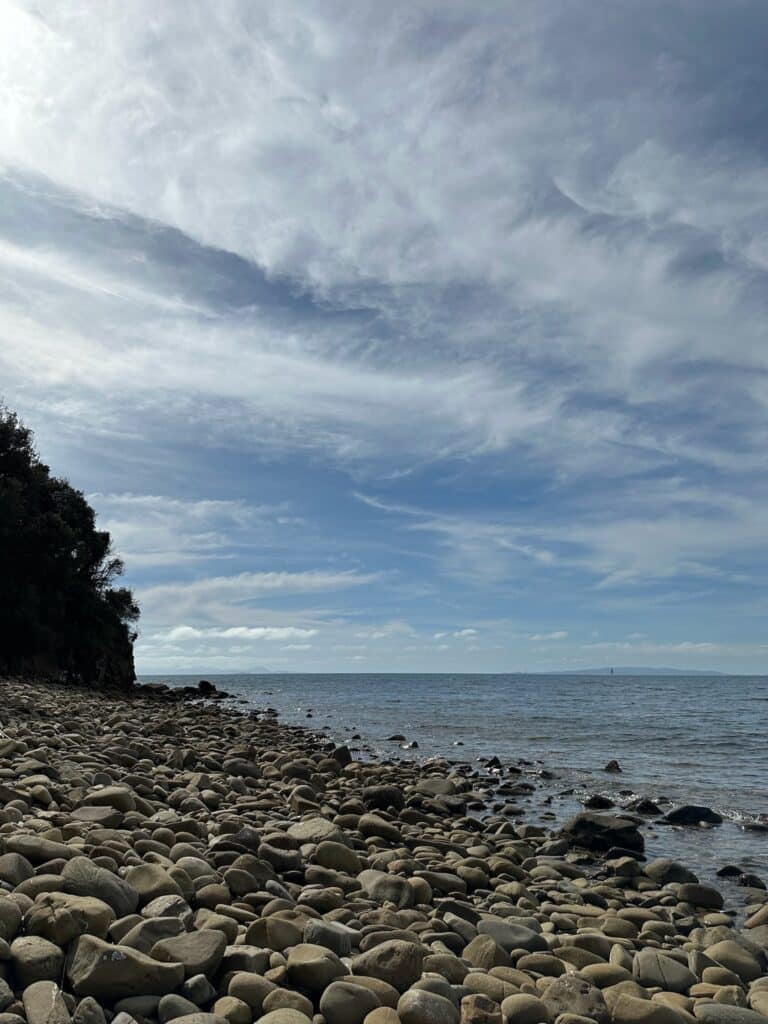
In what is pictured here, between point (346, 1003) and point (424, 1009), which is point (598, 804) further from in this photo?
point (346, 1003)

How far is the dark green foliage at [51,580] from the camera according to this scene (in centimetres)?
3466

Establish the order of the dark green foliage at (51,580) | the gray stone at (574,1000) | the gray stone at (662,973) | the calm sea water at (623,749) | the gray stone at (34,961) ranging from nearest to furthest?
the gray stone at (34,961)
the gray stone at (574,1000)
the gray stone at (662,973)
the calm sea water at (623,749)
the dark green foliage at (51,580)

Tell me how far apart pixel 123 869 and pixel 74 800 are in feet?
7.19

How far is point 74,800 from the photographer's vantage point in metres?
7.32

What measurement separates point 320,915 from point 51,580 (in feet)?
117

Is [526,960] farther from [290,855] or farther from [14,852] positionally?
[14,852]

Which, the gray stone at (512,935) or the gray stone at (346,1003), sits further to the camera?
the gray stone at (512,935)

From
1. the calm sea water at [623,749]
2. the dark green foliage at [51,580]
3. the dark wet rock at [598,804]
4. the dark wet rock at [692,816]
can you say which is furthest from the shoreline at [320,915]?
the dark green foliage at [51,580]

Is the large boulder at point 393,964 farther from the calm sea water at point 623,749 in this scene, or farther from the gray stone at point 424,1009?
the calm sea water at point 623,749

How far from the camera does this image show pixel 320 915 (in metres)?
5.68

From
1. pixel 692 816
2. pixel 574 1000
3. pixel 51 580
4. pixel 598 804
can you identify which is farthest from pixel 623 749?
pixel 51 580

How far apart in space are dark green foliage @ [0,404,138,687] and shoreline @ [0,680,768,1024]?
1032 inches

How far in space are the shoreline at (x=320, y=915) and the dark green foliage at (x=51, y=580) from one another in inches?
1032

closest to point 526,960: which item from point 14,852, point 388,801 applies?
point 14,852
